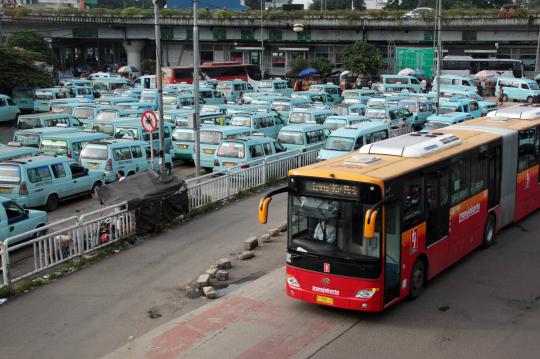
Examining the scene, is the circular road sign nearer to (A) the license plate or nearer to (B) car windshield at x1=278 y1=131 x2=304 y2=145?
(B) car windshield at x1=278 y1=131 x2=304 y2=145

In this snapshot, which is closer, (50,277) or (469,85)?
(50,277)

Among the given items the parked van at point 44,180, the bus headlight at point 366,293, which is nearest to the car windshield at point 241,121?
the parked van at point 44,180

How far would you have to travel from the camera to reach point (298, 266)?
1140cm

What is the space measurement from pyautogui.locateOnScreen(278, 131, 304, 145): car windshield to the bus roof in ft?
38.3

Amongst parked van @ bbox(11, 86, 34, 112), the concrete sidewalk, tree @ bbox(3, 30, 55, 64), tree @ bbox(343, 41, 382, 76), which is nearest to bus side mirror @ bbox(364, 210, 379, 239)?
the concrete sidewalk

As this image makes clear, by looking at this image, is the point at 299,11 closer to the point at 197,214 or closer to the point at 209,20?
the point at 209,20

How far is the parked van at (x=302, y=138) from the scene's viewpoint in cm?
2627

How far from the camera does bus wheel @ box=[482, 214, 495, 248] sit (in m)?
15.2

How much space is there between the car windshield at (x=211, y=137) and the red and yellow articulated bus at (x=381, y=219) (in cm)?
1200

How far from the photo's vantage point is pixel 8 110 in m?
38.2

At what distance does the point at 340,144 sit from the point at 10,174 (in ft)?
36.2

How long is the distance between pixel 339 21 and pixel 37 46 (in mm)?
30898

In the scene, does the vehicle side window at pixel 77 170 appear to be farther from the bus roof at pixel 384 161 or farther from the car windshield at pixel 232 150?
the bus roof at pixel 384 161

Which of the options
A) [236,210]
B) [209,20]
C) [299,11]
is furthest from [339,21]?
[236,210]
